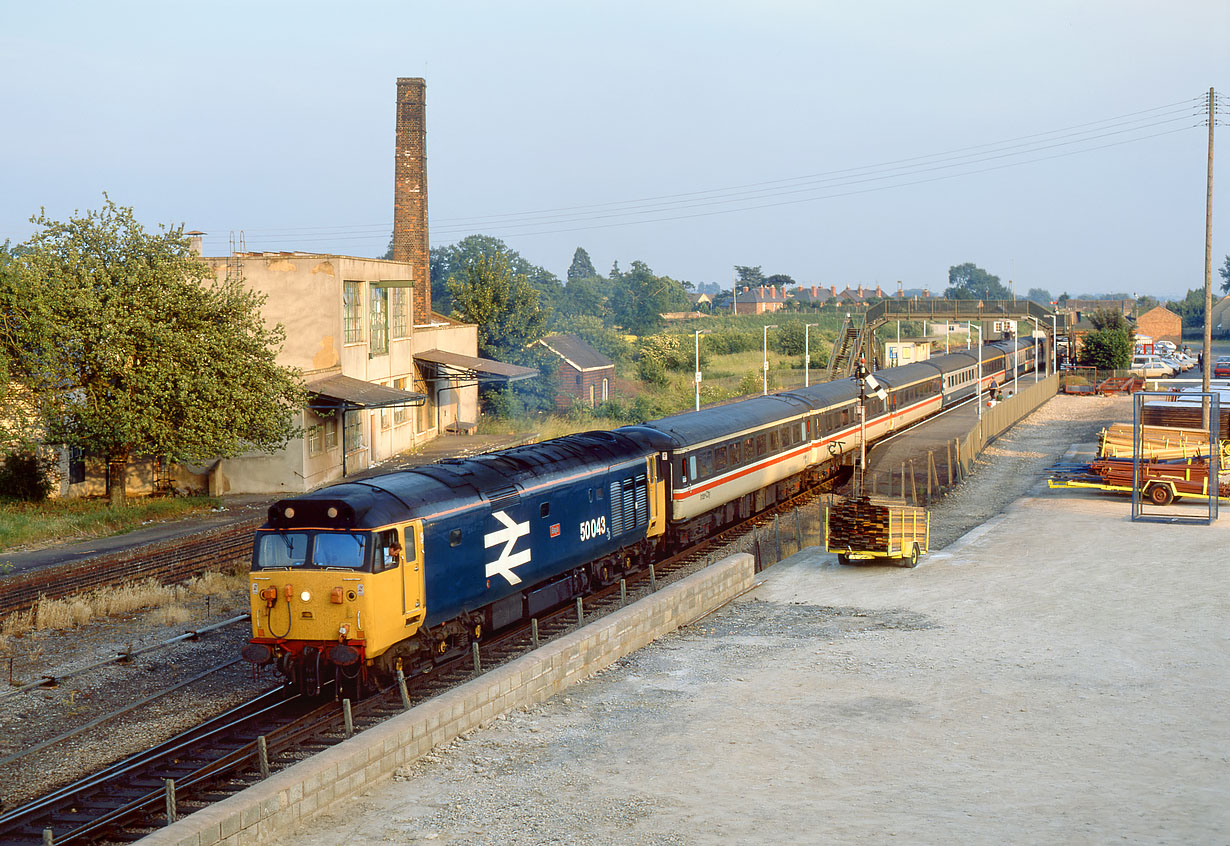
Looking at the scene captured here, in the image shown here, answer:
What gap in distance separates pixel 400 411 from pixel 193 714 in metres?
30.1

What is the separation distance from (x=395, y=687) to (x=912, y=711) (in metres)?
7.10

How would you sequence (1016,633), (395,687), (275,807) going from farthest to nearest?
(1016,633), (395,687), (275,807)

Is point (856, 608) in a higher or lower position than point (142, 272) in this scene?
lower

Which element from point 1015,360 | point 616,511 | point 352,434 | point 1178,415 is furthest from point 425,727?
point 1015,360

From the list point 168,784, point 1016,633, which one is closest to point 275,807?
point 168,784

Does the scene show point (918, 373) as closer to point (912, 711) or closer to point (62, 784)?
point (912, 711)

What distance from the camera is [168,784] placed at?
10883 millimetres

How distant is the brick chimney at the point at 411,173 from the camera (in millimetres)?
51219

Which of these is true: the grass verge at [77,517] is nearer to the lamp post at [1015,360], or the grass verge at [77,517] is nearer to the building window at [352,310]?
the building window at [352,310]

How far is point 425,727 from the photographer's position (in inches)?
503

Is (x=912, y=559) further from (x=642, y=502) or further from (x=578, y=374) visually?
(x=578, y=374)

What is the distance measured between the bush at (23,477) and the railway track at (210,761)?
2073cm

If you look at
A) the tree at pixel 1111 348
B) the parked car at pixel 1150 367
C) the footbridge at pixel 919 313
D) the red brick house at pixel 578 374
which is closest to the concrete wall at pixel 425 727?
the red brick house at pixel 578 374

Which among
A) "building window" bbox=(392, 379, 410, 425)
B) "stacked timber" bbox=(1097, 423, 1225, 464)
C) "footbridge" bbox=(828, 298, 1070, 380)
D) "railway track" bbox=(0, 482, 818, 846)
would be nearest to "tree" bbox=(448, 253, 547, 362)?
"building window" bbox=(392, 379, 410, 425)
